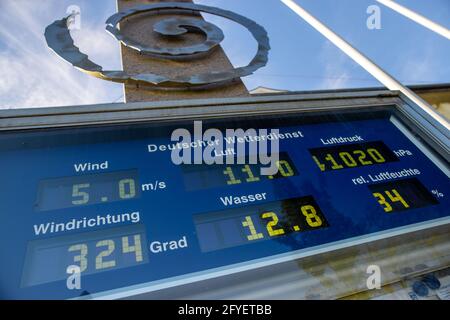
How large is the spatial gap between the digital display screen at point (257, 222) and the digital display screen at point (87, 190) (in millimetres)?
489

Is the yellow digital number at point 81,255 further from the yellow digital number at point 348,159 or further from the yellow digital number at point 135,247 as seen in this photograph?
the yellow digital number at point 348,159

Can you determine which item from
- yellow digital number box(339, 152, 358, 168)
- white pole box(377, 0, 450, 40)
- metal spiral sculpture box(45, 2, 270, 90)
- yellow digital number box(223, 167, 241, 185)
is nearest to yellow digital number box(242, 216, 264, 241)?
yellow digital number box(223, 167, 241, 185)

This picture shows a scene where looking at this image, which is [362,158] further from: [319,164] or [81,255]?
[81,255]

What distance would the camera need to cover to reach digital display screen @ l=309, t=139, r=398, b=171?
116 inches

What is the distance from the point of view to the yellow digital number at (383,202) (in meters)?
2.65

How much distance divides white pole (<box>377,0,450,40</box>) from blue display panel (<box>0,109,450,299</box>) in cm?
155

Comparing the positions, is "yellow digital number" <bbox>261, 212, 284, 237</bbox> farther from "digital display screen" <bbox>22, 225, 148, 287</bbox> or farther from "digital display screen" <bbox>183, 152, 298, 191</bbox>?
"digital display screen" <bbox>22, 225, 148, 287</bbox>

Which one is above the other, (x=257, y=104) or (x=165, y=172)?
(x=257, y=104)

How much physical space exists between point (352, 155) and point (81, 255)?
2059 millimetres

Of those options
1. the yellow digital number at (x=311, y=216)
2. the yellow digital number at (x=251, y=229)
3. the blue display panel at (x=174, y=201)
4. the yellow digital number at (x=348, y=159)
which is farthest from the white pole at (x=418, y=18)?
the yellow digital number at (x=251, y=229)

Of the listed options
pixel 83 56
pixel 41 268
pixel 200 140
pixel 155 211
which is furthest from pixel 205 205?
pixel 83 56
